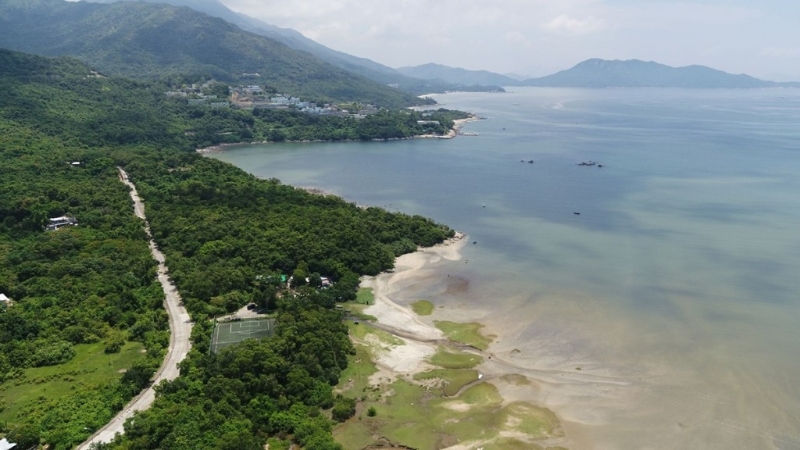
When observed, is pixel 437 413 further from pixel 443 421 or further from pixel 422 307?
pixel 422 307

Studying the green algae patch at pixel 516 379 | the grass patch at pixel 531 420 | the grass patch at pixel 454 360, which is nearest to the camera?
the grass patch at pixel 531 420

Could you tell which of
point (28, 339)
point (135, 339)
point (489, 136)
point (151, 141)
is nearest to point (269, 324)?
point (135, 339)

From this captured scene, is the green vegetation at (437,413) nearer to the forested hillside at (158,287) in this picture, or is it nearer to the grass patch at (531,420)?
the grass patch at (531,420)

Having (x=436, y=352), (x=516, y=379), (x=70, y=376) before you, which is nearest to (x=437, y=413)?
(x=516, y=379)

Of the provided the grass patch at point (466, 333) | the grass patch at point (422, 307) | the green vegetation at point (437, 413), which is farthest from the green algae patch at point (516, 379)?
the grass patch at point (422, 307)

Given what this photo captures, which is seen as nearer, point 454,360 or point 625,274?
point 454,360

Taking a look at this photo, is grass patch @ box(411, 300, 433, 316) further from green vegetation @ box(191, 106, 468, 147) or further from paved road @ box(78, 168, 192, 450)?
green vegetation @ box(191, 106, 468, 147)
